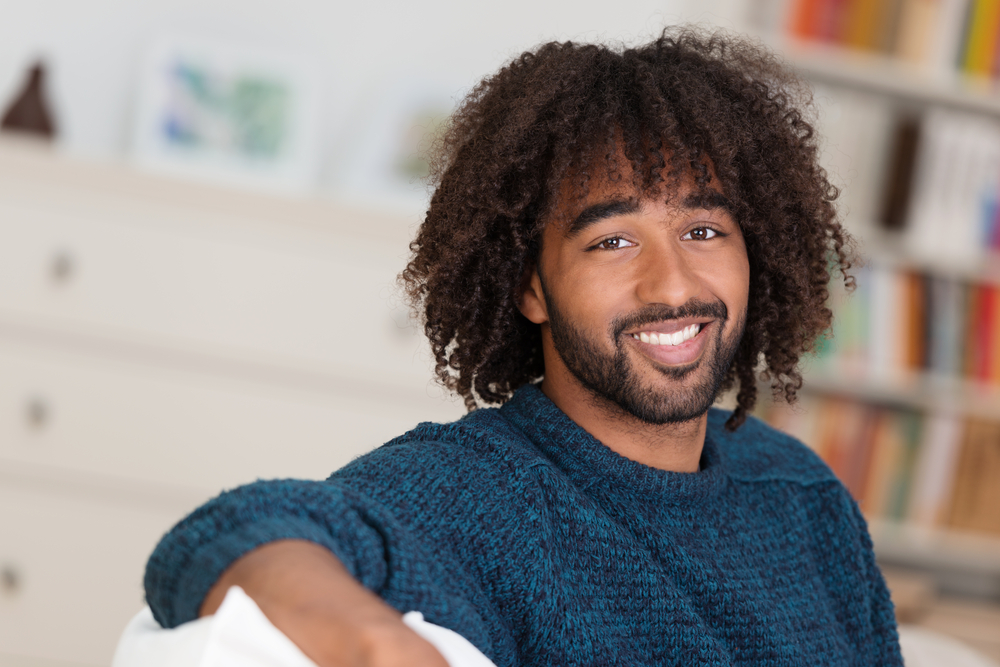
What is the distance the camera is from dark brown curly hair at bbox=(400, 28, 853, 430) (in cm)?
109

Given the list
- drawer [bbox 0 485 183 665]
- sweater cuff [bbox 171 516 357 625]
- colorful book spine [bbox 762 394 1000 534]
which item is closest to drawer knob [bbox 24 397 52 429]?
drawer [bbox 0 485 183 665]

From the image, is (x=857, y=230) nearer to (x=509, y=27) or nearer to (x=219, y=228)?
(x=509, y=27)

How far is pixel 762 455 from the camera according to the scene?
4.18 feet

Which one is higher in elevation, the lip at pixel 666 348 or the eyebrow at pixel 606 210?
the eyebrow at pixel 606 210

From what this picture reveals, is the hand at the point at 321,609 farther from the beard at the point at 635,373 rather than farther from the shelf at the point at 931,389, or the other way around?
the shelf at the point at 931,389

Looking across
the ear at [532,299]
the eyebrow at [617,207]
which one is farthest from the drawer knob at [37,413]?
the eyebrow at [617,207]

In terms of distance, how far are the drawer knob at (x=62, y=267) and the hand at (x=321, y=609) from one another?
158 centimetres

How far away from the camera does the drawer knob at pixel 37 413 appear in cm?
205

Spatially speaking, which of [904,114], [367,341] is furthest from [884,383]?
[367,341]

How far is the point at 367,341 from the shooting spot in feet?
7.03

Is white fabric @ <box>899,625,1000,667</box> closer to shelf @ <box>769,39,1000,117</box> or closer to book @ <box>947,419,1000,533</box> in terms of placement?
book @ <box>947,419,1000,533</box>

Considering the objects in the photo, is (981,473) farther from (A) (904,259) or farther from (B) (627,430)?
(B) (627,430)

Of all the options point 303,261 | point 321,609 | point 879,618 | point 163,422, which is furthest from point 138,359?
point 321,609

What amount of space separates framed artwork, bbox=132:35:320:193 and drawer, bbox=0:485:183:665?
31.0 inches
